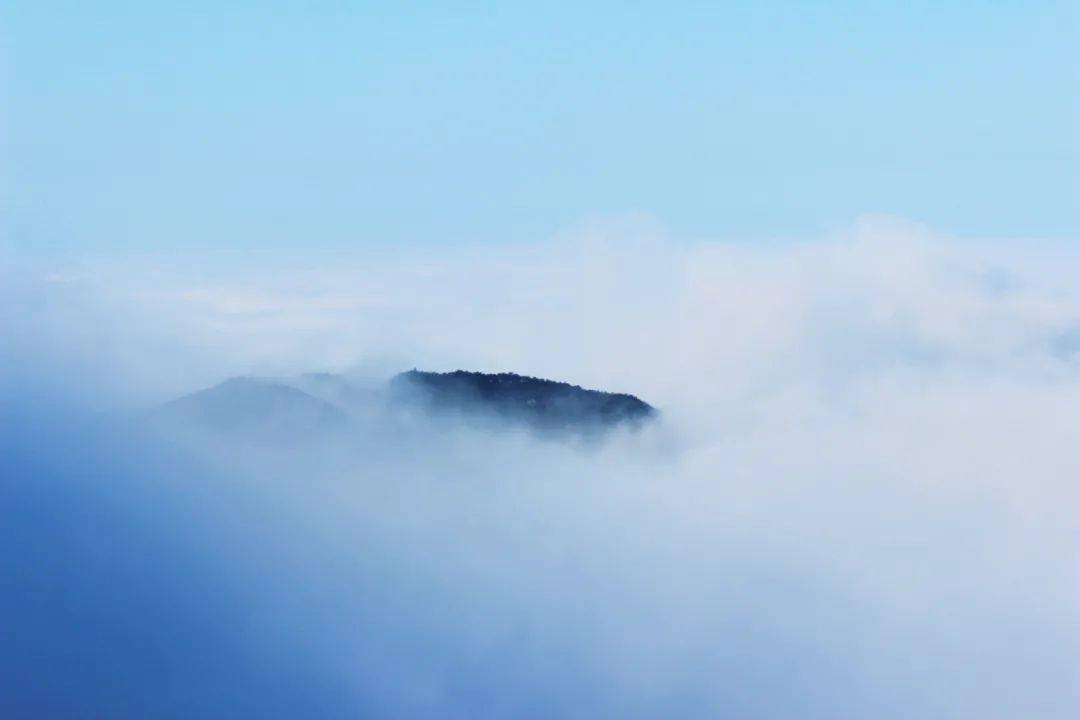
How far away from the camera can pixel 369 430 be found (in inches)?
6068

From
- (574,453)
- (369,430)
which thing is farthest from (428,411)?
(574,453)

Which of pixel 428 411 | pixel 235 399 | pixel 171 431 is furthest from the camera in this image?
pixel 428 411

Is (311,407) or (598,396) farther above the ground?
(598,396)

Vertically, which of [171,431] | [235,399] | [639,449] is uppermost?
[639,449]

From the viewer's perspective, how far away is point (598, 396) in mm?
189250

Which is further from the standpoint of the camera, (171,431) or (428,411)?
(428,411)

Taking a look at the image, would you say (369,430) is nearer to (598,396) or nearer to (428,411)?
(428,411)

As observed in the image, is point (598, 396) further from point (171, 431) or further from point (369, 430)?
point (171, 431)

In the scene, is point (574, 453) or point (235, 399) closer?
point (235, 399)

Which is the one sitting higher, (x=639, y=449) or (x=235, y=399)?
(x=639, y=449)

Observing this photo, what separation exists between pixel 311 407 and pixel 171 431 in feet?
166

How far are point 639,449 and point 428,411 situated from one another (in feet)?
147

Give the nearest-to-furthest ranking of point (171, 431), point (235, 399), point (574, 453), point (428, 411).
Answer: point (171, 431)
point (235, 399)
point (428, 411)
point (574, 453)

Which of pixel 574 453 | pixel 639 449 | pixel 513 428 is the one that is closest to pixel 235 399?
pixel 513 428
